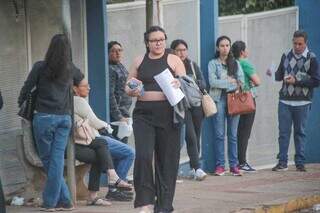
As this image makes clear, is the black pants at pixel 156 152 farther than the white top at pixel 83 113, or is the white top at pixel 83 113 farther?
the white top at pixel 83 113

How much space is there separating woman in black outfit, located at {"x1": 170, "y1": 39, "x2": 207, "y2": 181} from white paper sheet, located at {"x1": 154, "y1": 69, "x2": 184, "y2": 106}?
3242 millimetres

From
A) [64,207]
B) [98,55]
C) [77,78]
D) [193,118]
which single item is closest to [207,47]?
[193,118]

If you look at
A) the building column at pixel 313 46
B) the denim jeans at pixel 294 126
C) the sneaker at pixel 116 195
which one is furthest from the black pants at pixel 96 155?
the building column at pixel 313 46

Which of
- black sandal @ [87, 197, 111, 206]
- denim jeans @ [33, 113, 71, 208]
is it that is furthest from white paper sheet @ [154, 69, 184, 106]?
black sandal @ [87, 197, 111, 206]

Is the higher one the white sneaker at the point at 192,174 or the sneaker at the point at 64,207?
the sneaker at the point at 64,207

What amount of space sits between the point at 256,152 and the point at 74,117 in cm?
574

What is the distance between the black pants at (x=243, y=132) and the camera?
1342cm

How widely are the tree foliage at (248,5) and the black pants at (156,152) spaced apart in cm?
917

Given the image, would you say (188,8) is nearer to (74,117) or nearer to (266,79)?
(266,79)

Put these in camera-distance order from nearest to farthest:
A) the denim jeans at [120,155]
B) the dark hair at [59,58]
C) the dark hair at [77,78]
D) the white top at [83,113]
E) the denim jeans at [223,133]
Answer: the dark hair at [59,58] → the dark hair at [77,78] → the white top at [83,113] → the denim jeans at [120,155] → the denim jeans at [223,133]

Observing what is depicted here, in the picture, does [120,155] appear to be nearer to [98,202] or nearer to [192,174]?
[98,202]

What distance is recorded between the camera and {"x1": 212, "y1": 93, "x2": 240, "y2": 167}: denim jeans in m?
13.1

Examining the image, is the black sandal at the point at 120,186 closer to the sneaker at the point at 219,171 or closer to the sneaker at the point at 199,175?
the sneaker at the point at 199,175

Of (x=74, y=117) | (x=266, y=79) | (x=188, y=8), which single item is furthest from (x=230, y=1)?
(x=74, y=117)
